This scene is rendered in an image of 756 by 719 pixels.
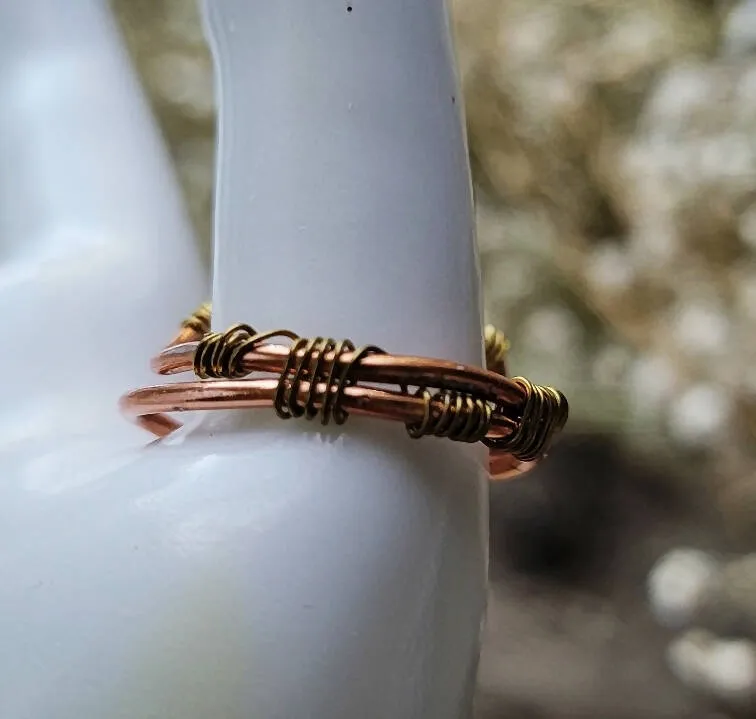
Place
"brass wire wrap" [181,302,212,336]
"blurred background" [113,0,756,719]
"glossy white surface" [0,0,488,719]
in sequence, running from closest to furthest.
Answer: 1. "glossy white surface" [0,0,488,719]
2. "brass wire wrap" [181,302,212,336]
3. "blurred background" [113,0,756,719]

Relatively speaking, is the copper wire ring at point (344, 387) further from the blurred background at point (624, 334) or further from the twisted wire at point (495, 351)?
the blurred background at point (624, 334)

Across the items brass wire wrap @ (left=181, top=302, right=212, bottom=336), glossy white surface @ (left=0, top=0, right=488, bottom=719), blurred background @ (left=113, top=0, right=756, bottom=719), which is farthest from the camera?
blurred background @ (left=113, top=0, right=756, bottom=719)

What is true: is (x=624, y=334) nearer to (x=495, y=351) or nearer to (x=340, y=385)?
(x=495, y=351)

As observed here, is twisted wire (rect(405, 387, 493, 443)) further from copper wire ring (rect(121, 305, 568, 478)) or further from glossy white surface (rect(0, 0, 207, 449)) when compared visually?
glossy white surface (rect(0, 0, 207, 449))

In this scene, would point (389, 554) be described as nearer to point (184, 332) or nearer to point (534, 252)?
point (184, 332)

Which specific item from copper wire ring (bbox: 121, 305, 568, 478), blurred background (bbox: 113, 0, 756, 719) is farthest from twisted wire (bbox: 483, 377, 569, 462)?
blurred background (bbox: 113, 0, 756, 719)

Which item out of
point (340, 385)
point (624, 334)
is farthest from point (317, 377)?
point (624, 334)

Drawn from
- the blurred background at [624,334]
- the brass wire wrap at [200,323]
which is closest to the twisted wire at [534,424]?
the brass wire wrap at [200,323]
